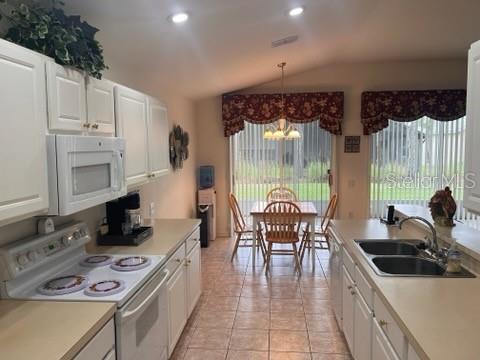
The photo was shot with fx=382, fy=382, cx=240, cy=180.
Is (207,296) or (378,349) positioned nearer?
(378,349)

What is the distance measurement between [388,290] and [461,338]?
1.52ft

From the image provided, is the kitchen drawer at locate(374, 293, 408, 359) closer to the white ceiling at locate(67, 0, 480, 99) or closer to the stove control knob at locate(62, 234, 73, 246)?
the stove control knob at locate(62, 234, 73, 246)

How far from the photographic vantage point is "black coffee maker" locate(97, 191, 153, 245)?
2736 millimetres

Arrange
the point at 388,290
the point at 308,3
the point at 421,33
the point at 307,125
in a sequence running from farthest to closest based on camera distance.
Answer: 1. the point at 307,125
2. the point at 421,33
3. the point at 308,3
4. the point at 388,290

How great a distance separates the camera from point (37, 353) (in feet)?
4.16

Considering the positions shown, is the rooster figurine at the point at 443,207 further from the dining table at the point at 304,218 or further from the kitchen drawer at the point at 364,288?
the dining table at the point at 304,218

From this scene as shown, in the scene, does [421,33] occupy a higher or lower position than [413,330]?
higher

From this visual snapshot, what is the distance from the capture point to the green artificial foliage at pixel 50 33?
1612 millimetres

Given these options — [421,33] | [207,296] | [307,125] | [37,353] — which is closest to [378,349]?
[37,353]

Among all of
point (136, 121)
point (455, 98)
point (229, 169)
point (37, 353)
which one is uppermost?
point (455, 98)

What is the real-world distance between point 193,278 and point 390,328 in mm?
1999

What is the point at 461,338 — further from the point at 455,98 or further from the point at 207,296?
the point at 455,98

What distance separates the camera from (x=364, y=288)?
7.12ft

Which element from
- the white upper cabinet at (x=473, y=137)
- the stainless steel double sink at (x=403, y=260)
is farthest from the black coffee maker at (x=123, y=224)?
the white upper cabinet at (x=473, y=137)
